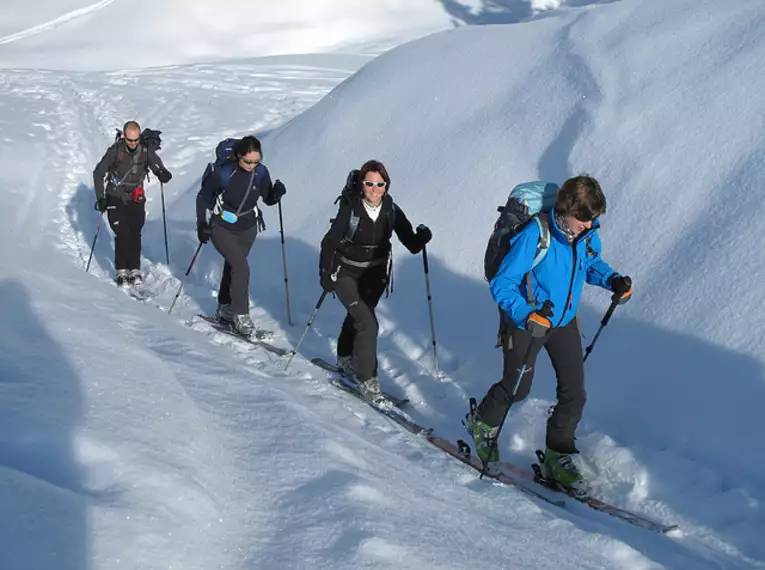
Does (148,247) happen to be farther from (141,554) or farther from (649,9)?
(141,554)

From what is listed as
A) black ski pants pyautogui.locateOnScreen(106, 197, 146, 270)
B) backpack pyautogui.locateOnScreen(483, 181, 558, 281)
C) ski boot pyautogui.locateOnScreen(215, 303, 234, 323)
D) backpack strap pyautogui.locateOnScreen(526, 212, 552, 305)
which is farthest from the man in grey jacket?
backpack strap pyautogui.locateOnScreen(526, 212, 552, 305)

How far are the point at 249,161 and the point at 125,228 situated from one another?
9.22ft

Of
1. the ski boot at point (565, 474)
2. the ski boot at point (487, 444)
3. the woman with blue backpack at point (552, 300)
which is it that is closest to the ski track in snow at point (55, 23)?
the ski boot at point (487, 444)

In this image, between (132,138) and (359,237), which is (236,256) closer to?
(359,237)

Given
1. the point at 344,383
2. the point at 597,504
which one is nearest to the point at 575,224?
the point at 597,504

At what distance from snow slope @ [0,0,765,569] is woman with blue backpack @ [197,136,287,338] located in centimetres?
54

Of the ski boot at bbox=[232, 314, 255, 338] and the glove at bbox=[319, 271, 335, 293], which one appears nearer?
the glove at bbox=[319, 271, 335, 293]

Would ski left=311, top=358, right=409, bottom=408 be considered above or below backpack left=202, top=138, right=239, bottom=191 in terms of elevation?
below

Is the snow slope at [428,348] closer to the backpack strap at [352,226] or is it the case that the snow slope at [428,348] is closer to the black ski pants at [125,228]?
the black ski pants at [125,228]

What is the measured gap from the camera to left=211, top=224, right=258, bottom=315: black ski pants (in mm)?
7680

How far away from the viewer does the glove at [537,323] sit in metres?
4.33

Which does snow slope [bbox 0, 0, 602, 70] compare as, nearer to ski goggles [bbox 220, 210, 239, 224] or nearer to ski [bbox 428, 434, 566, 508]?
ski goggles [bbox 220, 210, 239, 224]

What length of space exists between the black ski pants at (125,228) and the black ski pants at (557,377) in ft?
19.4

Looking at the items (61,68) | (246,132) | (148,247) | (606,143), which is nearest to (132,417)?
(606,143)
